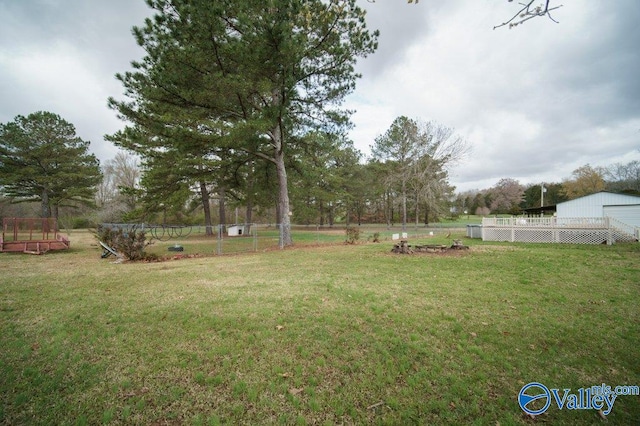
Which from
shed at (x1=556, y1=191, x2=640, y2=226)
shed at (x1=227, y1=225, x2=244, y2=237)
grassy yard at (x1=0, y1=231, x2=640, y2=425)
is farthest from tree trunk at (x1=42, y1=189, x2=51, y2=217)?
shed at (x1=556, y1=191, x2=640, y2=226)

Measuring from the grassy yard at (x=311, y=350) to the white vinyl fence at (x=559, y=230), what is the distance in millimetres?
8933

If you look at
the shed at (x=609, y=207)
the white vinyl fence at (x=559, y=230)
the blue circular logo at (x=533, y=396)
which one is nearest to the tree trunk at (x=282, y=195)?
the white vinyl fence at (x=559, y=230)

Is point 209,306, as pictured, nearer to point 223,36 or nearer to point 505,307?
point 505,307

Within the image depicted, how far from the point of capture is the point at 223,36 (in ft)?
32.5

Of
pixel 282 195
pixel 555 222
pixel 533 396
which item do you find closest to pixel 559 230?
pixel 555 222

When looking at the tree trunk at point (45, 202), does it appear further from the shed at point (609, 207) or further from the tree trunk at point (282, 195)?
the shed at point (609, 207)

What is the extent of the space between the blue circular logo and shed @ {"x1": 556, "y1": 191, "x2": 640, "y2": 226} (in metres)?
22.3

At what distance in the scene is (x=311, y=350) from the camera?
10.8 feet

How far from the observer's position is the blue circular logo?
95.4 inches

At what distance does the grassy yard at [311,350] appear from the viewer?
7.84 ft

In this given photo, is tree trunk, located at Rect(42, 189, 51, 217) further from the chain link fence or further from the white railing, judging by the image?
the white railing

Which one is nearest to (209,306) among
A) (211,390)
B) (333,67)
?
(211,390)

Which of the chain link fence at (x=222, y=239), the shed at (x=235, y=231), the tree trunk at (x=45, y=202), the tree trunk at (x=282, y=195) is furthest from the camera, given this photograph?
the tree trunk at (x=45, y=202)

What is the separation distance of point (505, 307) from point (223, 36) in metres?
12.0
